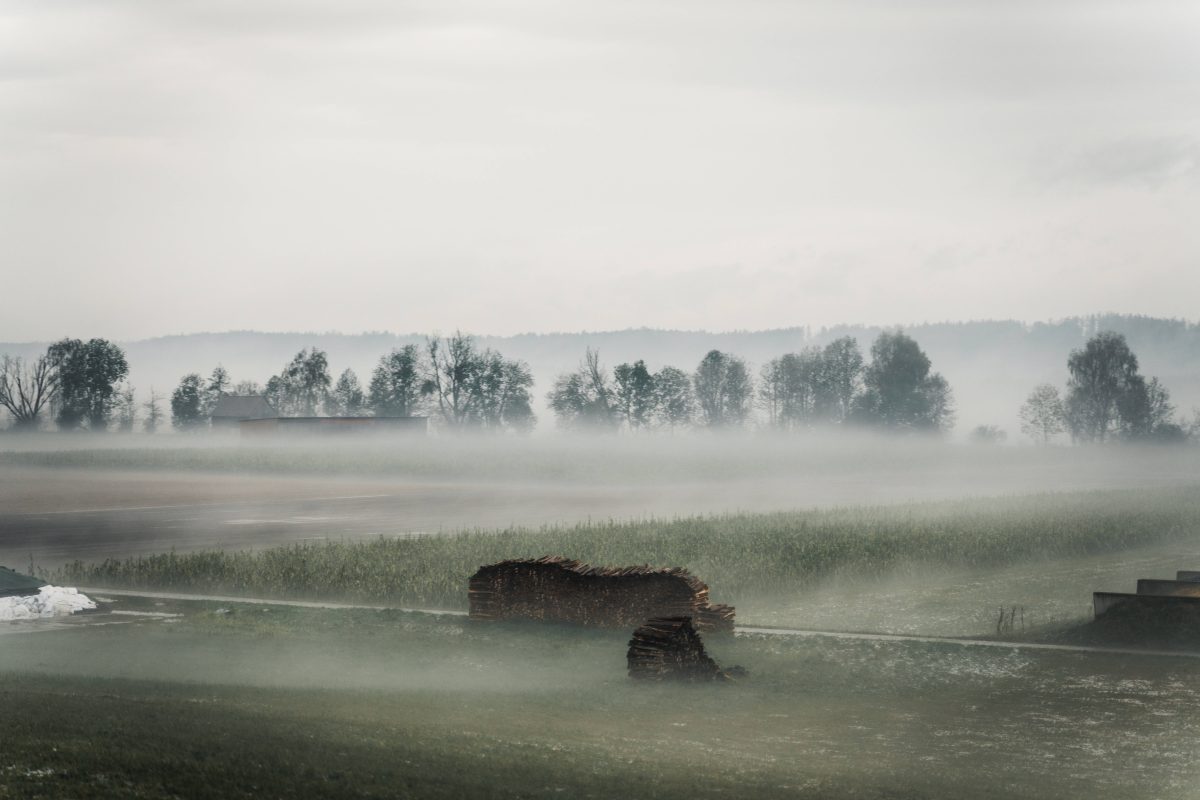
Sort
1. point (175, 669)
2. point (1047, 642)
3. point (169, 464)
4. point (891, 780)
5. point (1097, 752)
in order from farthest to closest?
point (169, 464)
point (1047, 642)
point (175, 669)
point (1097, 752)
point (891, 780)

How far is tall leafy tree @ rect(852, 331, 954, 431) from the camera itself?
173875 millimetres

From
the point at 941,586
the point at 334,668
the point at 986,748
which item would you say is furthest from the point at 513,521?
the point at 986,748

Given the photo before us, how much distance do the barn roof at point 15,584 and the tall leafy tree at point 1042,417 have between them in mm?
164271

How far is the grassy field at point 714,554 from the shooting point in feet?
135

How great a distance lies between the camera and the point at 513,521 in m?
70.1

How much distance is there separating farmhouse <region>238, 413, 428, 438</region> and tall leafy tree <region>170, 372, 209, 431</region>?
2840cm

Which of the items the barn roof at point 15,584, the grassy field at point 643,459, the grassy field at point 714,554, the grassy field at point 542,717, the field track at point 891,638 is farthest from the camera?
the grassy field at point 643,459

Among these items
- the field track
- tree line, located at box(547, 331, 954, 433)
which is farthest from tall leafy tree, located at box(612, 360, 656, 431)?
the field track

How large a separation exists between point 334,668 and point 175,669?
3053 millimetres

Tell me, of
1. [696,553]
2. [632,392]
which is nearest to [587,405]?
[632,392]

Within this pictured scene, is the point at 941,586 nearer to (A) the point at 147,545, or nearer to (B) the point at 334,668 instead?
(B) the point at 334,668

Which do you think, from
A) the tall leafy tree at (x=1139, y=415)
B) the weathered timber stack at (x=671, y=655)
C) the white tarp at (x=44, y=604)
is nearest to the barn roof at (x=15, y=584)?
the white tarp at (x=44, y=604)

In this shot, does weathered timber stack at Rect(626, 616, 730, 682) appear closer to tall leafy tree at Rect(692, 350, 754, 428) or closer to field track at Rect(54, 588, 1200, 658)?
field track at Rect(54, 588, 1200, 658)

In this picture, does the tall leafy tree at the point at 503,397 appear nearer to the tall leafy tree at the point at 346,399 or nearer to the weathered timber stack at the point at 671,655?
the tall leafy tree at the point at 346,399
